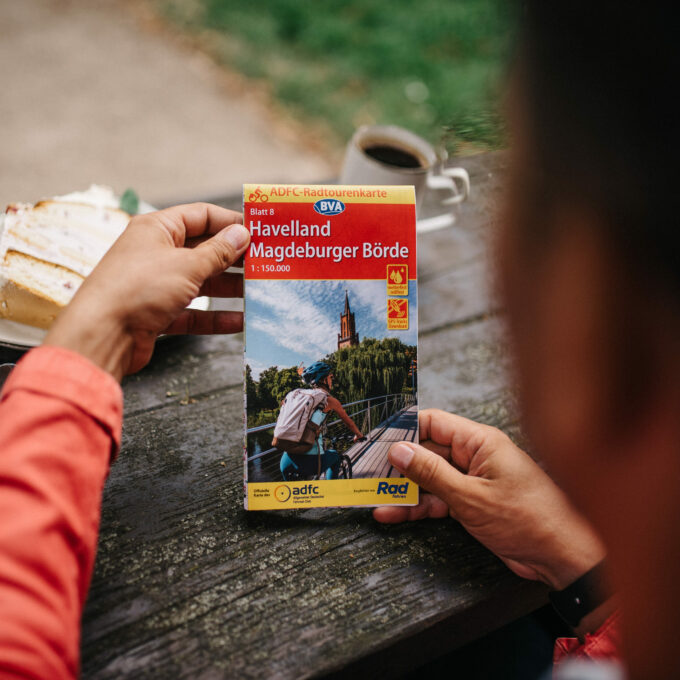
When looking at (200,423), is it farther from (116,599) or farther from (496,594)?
(496,594)

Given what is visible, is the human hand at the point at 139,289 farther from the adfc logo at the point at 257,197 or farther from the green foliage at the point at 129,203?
the green foliage at the point at 129,203

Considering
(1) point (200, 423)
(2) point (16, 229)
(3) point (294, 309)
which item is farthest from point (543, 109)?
(2) point (16, 229)

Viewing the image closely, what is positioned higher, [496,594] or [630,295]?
[630,295]

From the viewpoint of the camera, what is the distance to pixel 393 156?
123 cm

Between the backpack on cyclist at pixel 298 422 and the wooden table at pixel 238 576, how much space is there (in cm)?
9

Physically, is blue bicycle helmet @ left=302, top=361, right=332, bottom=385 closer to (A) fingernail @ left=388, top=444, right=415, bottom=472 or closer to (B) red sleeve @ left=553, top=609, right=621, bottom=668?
(A) fingernail @ left=388, top=444, right=415, bottom=472

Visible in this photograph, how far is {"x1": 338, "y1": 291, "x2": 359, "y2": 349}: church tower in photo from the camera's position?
0.79 meters

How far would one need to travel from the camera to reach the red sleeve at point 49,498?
0.48 meters

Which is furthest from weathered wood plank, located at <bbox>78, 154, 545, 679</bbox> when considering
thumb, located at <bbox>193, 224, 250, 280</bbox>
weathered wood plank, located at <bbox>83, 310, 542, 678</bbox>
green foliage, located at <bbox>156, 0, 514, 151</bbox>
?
green foliage, located at <bbox>156, 0, 514, 151</bbox>

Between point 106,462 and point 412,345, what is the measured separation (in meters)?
0.40

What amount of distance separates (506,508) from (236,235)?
47cm

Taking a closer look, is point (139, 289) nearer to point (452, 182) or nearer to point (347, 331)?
point (347, 331)

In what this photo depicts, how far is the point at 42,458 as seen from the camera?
0.54 m

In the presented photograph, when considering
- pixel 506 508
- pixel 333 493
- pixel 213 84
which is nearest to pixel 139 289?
pixel 333 493
